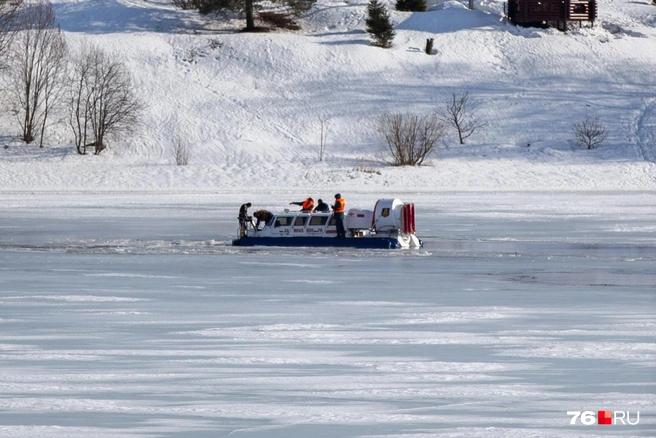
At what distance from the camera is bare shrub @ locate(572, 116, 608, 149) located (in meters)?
64.1

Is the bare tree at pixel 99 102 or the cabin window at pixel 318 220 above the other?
the bare tree at pixel 99 102

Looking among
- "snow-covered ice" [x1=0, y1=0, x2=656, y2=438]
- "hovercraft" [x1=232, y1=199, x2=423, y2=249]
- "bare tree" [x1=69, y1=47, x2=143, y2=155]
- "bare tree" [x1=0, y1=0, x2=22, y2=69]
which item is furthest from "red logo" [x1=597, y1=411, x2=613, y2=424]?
"bare tree" [x1=0, y1=0, x2=22, y2=69]

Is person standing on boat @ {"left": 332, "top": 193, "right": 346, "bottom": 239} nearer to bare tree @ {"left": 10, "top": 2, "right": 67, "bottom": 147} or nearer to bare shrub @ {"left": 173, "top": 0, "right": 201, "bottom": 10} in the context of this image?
bare tree @ {"left": 10, "top": 2, "right": 67, "bottom": 147}

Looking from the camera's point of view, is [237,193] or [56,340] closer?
[56,340]

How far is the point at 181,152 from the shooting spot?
5909 centimetres

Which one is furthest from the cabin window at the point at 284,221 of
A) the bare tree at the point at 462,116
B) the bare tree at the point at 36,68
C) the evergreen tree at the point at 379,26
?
the evergreen tree at the point at 379,26

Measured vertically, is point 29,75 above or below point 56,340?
above

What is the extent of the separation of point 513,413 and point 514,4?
71.9m

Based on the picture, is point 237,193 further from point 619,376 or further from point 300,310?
point 619,376

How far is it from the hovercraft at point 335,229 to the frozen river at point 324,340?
1302 millimetres

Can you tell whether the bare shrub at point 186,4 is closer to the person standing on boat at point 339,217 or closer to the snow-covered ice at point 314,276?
the snow-covered ice at point 314,276

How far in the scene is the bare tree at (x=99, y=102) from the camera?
60594mm

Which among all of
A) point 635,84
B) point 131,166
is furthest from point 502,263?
point 635,84

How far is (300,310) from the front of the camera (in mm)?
14906
